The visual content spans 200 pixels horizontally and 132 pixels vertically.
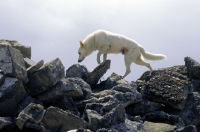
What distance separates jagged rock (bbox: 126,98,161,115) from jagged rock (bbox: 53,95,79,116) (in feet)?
6.58

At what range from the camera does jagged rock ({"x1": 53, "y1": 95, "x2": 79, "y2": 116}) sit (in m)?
9.24

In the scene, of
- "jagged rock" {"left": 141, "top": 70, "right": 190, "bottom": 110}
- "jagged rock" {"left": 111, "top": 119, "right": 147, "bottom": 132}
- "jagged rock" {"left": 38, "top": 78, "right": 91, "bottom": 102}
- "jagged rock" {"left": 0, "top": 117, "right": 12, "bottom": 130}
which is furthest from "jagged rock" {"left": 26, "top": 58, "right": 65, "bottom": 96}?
"jagged rock" {"left": 141, "top": 70, "right": 190, "bottom": 110}

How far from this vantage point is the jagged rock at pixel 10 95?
8625 millimetres

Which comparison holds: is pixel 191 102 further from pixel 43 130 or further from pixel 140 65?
pixel 140 65

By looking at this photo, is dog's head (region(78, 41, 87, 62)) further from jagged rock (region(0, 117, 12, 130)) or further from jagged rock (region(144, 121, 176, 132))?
Answer: jagged rock (region(0, 117, 12, 130))

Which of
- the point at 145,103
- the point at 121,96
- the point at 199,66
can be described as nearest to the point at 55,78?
the point at 121,96

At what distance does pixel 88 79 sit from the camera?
12219 millimetres

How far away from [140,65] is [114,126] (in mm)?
9498

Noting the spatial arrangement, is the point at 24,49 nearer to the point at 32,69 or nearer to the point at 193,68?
the point at 32,69

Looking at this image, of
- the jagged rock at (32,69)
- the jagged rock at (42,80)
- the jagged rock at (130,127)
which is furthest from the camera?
the jagged rock at (32,69)

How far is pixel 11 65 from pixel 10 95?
705mm

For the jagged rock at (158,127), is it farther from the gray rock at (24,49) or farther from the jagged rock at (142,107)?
the gray rock at (24,49)

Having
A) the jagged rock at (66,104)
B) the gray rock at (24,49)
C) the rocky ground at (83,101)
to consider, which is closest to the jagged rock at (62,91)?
the rocky ground at (83,101)

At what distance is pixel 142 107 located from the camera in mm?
10680
